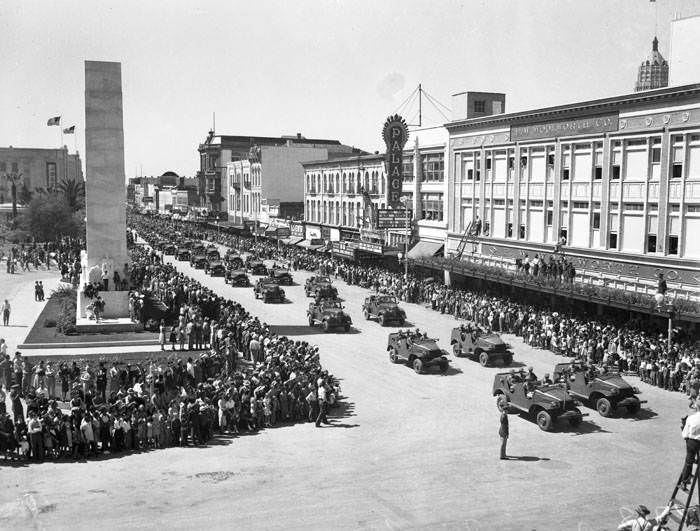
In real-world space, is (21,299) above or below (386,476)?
below

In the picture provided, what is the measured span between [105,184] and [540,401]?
89.6ft

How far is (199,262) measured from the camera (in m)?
69.0

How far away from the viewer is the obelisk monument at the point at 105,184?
4016cm

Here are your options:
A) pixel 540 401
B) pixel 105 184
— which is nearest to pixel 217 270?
pixel 105 184

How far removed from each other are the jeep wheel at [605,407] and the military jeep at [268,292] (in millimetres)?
27385

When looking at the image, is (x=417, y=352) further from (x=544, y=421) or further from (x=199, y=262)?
(x=199, y=262)

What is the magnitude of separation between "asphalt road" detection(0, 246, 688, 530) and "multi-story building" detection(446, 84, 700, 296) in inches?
517

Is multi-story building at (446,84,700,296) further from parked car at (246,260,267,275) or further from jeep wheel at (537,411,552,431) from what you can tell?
parked car at (246,260,267,275)

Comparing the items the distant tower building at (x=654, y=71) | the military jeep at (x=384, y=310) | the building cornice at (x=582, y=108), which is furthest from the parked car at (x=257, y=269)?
the distant tower building at (x=654, y=71)

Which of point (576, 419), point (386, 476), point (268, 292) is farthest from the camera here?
point (268, 292)

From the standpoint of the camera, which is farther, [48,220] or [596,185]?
[48,220]

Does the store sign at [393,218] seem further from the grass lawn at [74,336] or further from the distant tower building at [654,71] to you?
the distant tower building at [654,71]

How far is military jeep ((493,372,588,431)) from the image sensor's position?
22328 mm

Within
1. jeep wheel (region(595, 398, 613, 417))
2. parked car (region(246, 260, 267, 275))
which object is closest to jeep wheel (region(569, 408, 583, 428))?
jeep wheel (region(595, 398, 613, 417))
